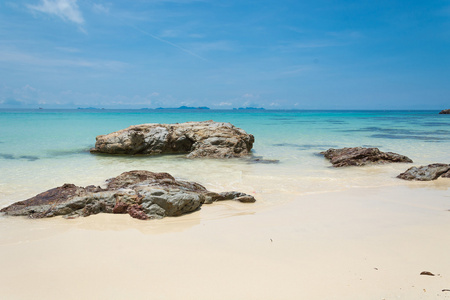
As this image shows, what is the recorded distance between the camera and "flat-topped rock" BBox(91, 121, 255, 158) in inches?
469

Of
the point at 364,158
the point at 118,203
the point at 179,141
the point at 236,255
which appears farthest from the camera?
the point at 179,141

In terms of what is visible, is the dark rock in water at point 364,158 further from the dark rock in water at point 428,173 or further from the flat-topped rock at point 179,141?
the flat-topped rock at point 179,141

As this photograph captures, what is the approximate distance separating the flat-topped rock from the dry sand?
22.9ft

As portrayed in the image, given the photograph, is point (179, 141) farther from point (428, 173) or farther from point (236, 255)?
point (236, 255)

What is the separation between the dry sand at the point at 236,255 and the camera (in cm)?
262

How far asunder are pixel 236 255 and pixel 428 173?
20.6 ft

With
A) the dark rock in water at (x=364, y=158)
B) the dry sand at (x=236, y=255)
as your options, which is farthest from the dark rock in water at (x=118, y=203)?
the dark rock in water at (x=364, y=158)

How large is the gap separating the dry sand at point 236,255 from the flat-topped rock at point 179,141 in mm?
6972

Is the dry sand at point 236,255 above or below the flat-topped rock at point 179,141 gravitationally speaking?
below

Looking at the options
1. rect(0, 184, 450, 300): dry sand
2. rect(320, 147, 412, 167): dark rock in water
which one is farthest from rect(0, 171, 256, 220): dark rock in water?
rect(320, 147, 412, 167): dark rock in water

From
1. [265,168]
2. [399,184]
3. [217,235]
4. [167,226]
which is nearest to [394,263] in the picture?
[217,235]

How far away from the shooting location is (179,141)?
13047 mm

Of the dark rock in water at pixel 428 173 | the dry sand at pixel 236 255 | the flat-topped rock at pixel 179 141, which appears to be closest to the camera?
the dry sand at pixel 236 255

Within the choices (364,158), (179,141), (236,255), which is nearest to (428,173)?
(364,158)
